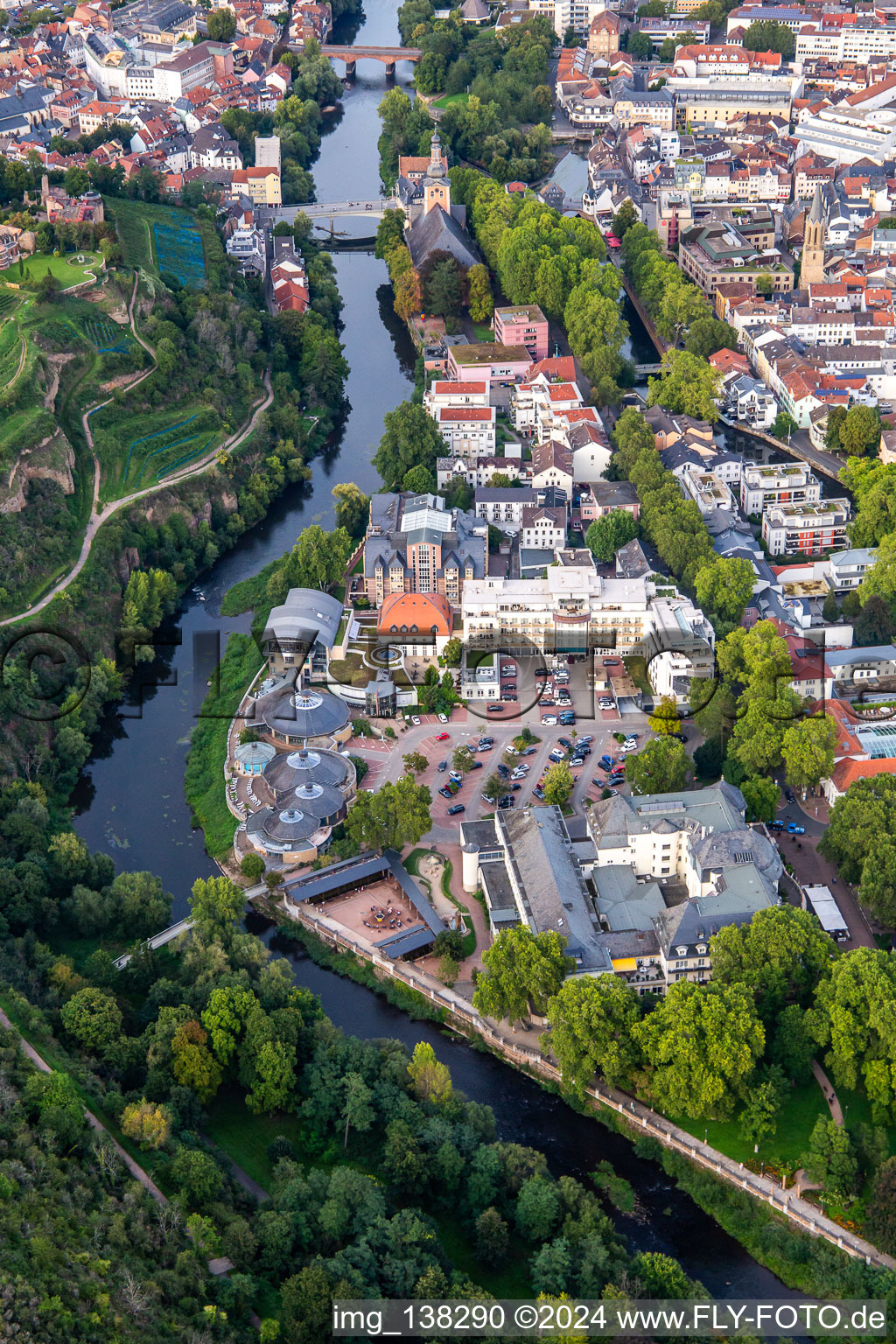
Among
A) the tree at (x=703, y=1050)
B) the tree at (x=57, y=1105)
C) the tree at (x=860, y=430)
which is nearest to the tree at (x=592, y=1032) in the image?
the tree at (x=703, y=1050)

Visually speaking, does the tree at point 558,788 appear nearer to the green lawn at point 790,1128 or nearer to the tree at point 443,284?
the green lawn at point 790,1128

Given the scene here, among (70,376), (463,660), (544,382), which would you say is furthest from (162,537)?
(544,382)

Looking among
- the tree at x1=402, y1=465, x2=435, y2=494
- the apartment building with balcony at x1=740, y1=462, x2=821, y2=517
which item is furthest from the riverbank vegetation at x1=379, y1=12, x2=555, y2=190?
the apartment building with balcony at x1=740, y1=462, x2=821, y2=517

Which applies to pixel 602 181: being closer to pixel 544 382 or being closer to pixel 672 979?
pixel 544 382

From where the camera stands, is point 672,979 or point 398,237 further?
point 398,237

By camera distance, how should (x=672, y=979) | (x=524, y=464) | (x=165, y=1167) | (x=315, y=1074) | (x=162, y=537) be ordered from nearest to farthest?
(x=165, y=1167)
(x=315, y=1074)
(x=672, y=979)
(x=162, y=537)
(x=524, y=464)

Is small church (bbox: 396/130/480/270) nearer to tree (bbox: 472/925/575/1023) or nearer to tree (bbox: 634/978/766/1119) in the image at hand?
tree (bbox: 472/925/575/1023)

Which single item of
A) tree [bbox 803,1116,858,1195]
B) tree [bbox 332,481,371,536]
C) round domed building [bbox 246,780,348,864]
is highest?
tree [bbox 332,481,371,536]
